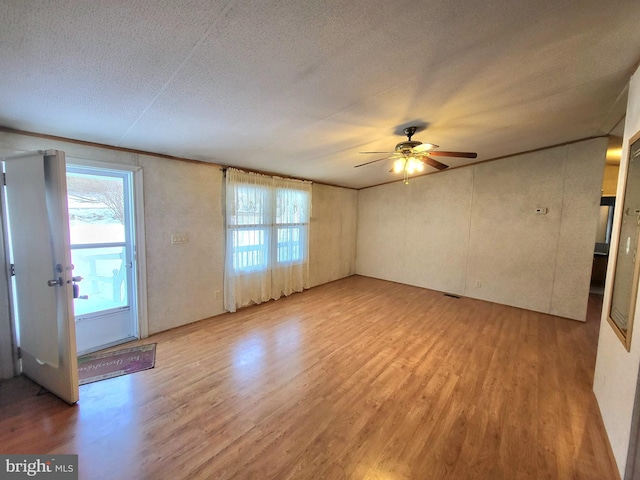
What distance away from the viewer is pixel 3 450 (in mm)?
1553

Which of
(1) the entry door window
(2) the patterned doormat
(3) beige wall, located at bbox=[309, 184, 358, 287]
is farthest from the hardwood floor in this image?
(3) beige wall, located at bbox=[309, 184, 358, 287]

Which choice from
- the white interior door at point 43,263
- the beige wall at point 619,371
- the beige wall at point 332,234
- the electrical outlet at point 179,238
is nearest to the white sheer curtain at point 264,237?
the beige wall at point 332,234

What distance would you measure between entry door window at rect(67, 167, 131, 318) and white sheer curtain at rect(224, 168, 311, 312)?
121 cm

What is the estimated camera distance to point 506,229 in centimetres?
446

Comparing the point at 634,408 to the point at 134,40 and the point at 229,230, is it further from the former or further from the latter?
the point at 229,230

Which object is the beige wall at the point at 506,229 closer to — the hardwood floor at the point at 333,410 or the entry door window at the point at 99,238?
the hardwood floor at the point at 333,410

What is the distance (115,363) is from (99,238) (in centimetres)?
131

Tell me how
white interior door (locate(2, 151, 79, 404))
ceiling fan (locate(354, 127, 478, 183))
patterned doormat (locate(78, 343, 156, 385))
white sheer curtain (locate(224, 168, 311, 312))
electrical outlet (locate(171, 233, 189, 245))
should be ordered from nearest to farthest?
white interior door (locate(2, 151, 79, 404)), patterned doormat (locate(78, 343, 156, 385)), ceiling fan (locate(354, 127, 478, 183)), electrical outlet (locate(171, 233, 189, 245)), white sheer curtain (locate(224, 168, 311, 312))

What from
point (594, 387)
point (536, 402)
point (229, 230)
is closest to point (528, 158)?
point (594, 387)

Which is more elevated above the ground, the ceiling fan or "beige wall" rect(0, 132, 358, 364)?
the ceiling fan

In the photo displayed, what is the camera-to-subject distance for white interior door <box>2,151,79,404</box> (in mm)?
1868

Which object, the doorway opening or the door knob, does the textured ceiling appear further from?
the door knob

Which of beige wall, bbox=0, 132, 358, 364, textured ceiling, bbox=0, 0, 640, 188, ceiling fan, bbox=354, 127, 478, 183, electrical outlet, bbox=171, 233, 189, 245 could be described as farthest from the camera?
electrical outlet, bbox=171, 233, 189, 245

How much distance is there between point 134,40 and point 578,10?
2.25m
